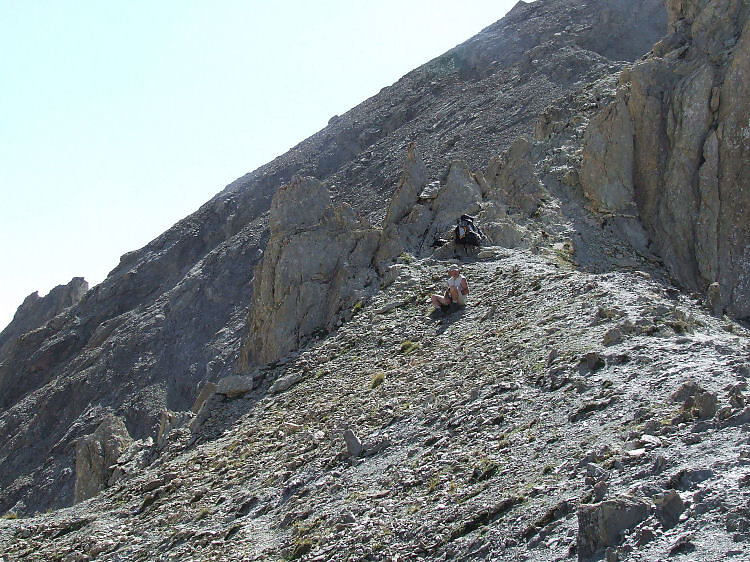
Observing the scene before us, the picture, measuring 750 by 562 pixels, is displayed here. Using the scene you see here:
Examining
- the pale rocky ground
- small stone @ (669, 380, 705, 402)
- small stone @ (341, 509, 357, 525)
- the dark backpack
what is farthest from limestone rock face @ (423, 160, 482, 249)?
small stone @ (669, 380, 705, 402)

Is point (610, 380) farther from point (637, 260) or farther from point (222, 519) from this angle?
point (637, 260)

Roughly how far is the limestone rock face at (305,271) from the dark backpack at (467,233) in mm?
2780

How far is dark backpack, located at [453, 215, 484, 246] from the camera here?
24.0 m

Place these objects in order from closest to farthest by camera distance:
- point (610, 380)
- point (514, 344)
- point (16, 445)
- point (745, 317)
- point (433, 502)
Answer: point (433, 502) → point (610, 380) → point (514, 344) → point (745, 317) → point (16, 445)

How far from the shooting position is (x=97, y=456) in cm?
2311

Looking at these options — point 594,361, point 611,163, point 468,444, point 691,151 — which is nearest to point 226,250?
point 611,163

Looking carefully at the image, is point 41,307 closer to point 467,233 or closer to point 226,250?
point 226,250

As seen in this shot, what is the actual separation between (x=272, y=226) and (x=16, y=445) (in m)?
42.9

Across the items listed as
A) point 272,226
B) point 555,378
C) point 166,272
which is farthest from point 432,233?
point 166,272

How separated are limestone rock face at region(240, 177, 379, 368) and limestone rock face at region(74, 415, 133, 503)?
4.82m

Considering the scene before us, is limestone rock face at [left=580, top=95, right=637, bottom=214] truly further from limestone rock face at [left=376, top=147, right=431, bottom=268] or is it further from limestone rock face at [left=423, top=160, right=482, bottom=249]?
limestone rock face at [left=376, top=147, right=431, bottom=268]

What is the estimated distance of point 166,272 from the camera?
80000mm

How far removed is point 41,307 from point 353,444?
8849 cm

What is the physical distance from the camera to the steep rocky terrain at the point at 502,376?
8.67 m
